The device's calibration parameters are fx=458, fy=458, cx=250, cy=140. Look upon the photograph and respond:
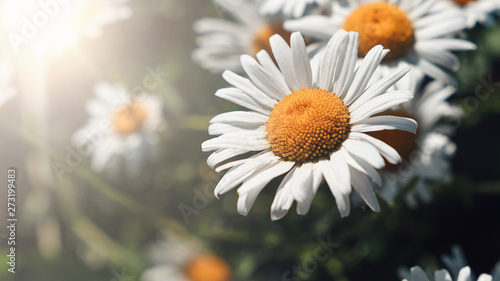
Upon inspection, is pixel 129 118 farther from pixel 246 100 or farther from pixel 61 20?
pixel 246 100

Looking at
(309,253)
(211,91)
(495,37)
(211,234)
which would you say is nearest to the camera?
(309,253)

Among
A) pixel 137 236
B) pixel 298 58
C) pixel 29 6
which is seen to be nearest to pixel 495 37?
pixel 298 58

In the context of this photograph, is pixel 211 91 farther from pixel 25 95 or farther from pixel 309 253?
pixel 25 95

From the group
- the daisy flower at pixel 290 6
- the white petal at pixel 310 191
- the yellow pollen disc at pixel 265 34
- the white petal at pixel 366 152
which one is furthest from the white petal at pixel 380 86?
the yellow pollen disc at pixel 265 34

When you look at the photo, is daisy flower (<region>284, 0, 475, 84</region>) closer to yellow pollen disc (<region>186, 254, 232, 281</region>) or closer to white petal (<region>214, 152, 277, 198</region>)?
white petal (<region>214, 152, 277, 198</region>)

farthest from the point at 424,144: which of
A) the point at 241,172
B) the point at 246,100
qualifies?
the point at 241,172
